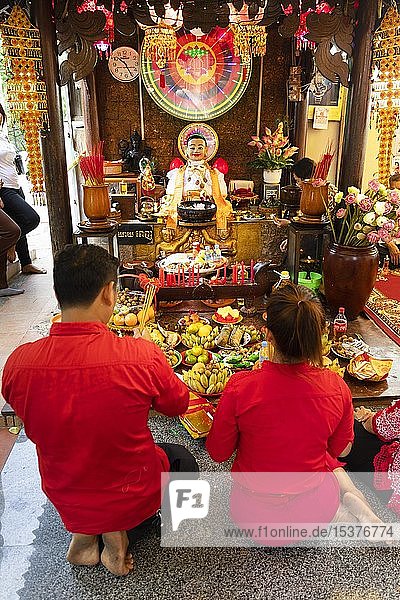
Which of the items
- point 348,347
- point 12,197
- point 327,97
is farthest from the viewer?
point 327,97

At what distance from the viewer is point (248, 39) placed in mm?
4957

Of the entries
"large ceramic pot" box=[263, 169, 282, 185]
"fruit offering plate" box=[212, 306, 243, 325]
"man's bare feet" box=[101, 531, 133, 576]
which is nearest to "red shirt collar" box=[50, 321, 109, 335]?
"man's bare feet" box=[101, 531, 133, 576]

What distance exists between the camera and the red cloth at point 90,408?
1.49m

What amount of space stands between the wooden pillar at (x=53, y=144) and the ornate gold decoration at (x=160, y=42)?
1.51 m

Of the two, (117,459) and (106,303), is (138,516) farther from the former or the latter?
(106,303)

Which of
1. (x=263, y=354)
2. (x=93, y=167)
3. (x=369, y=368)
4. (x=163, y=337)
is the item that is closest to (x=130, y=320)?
Answer: (x=163, y=337)

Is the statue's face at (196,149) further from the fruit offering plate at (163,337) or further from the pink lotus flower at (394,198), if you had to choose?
the fruit offering plate at (163,337)

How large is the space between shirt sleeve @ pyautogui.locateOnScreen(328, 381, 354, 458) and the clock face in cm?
513

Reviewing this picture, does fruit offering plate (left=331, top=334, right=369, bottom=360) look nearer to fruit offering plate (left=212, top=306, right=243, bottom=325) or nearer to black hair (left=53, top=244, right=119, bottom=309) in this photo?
fruit offering plate (left=212, top=306, right=243, bottom=325)

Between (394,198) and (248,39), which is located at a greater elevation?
(248,39)

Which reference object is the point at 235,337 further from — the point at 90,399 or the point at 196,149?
the point at 196,149

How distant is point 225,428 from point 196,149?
350 centimetres

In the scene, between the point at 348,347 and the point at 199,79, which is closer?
the point at 348,347

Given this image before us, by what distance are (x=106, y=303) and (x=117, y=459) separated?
1.58 feet
